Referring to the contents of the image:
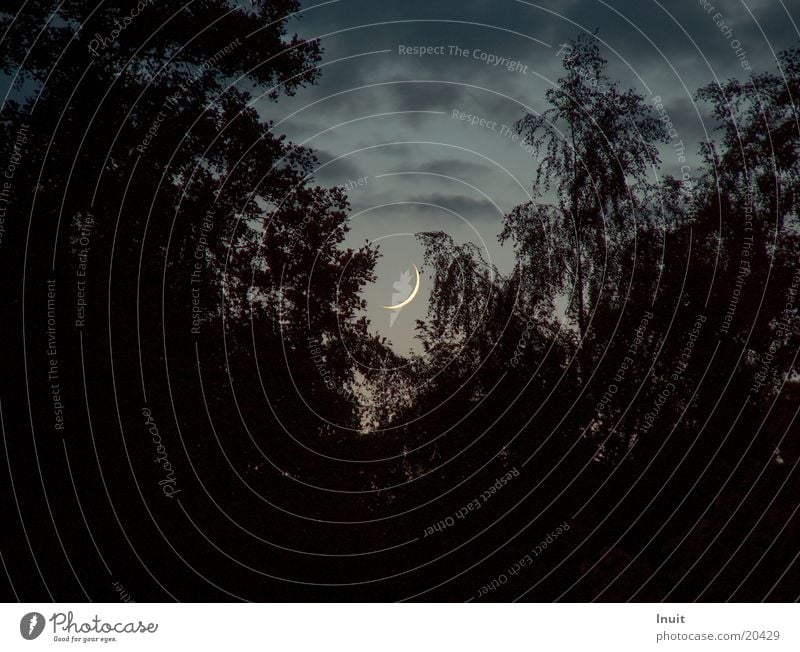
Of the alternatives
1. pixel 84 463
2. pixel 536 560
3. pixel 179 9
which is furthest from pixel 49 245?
pixel 536 560

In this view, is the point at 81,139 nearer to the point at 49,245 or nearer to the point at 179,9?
the point at 49,245
